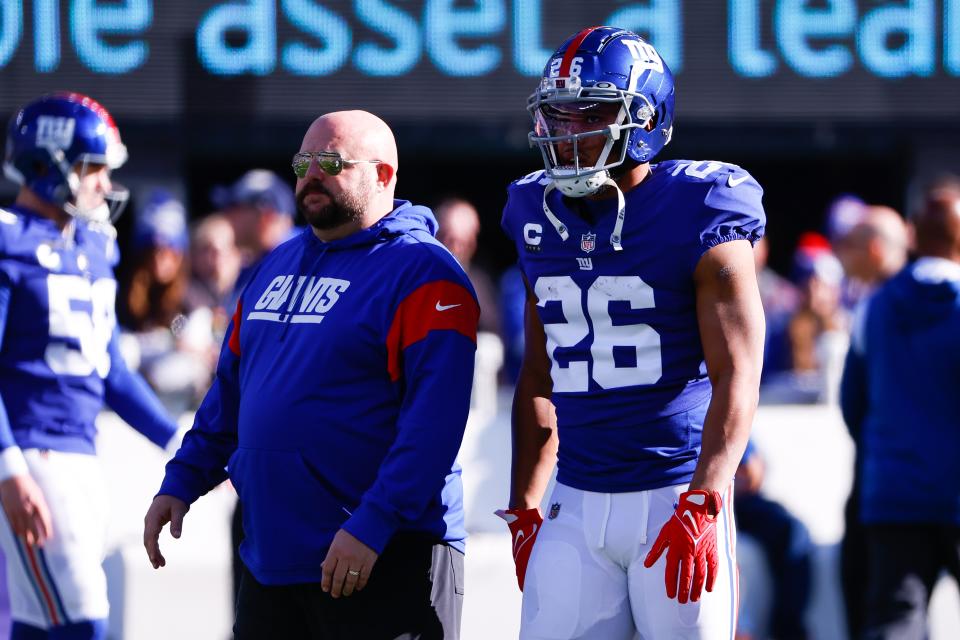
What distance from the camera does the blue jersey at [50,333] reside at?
13.6ft

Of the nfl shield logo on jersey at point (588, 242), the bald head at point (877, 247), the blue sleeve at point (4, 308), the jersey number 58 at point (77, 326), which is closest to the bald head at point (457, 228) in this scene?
the bald head at point (877, 247)

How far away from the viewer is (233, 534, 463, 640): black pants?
10.6 ft

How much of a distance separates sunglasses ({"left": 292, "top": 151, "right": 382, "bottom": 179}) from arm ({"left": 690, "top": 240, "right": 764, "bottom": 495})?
0.80 meters

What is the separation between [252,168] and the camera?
1078cm

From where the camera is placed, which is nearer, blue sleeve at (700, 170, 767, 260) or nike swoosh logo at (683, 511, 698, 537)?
nike swoosh logo at (683, 511, 698, 537)

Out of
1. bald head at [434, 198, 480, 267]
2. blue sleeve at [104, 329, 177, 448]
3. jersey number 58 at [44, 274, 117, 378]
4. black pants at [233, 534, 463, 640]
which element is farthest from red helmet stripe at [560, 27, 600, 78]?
bald head at [434, 198, 480, 267]

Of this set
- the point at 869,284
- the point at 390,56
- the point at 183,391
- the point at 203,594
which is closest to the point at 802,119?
the point at 390,56

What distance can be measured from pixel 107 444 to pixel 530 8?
152 inches

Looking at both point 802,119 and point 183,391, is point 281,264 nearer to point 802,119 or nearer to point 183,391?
point 183,391

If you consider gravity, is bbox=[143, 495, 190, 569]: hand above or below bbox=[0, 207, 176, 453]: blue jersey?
below

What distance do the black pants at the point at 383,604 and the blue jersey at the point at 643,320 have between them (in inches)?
14.6

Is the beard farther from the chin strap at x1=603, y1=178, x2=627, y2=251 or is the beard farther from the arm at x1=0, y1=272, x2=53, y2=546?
the arm at x1=0, y1=272, x2=53, y2=546

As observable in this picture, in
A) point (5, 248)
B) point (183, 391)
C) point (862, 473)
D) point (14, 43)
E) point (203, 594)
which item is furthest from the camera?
point (14, 43)

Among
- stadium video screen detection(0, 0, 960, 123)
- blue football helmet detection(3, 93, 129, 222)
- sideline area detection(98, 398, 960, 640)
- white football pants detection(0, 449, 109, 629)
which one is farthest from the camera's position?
stadium video screen detection(0, 0, 960, 123)
